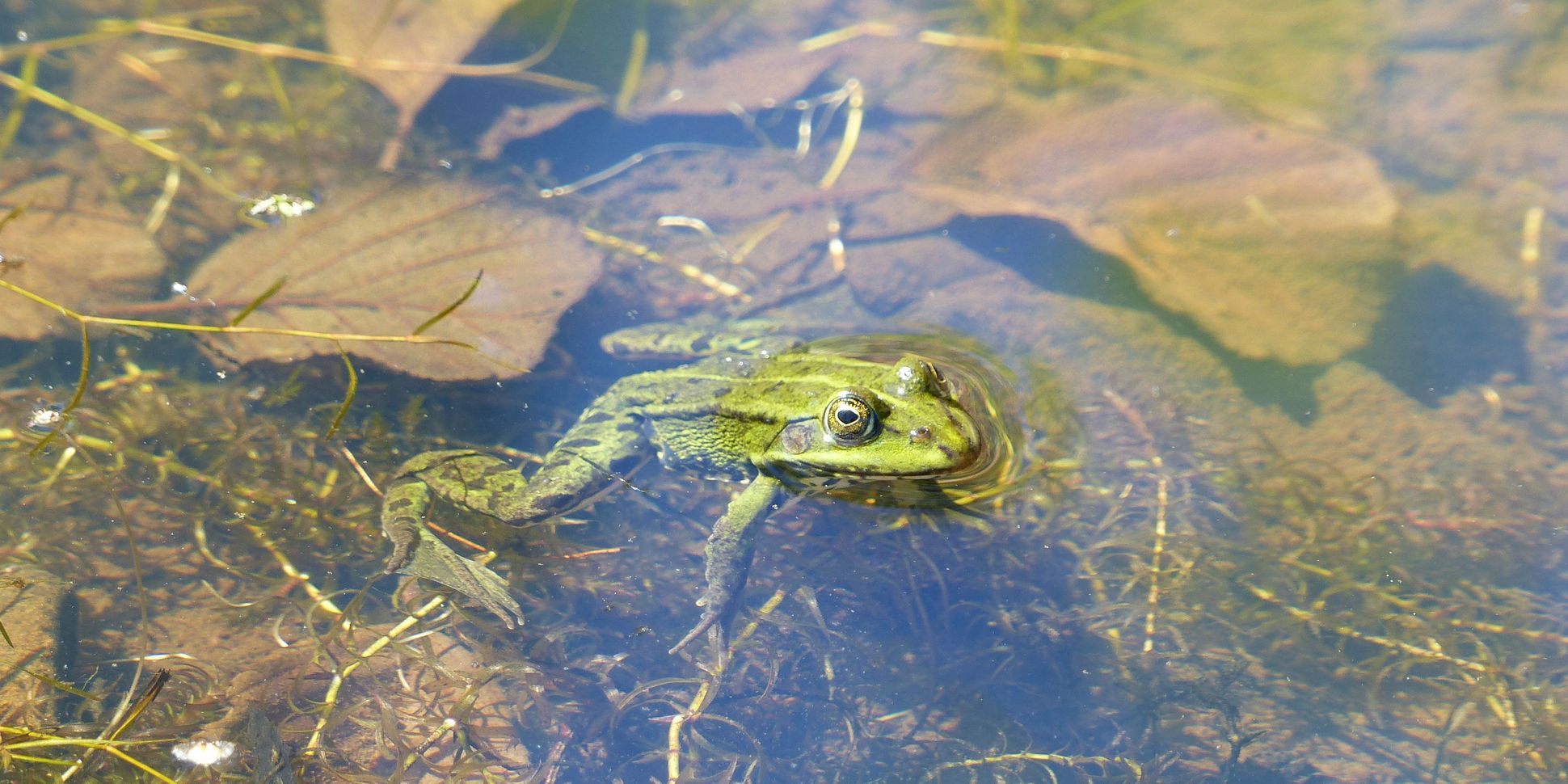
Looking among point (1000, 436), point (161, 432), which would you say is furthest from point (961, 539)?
point (161, 432)

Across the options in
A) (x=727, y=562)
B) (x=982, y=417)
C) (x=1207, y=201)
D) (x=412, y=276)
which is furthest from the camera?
(x=1207, y=201)

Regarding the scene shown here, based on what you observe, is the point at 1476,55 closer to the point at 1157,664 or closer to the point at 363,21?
the point at 1157,664

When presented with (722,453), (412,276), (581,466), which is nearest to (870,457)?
(722,453)

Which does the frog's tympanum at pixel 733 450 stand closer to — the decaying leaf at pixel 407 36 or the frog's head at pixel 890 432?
the frog's head at pixel 890 432

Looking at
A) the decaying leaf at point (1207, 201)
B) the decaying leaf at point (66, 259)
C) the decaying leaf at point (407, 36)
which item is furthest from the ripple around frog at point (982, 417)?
the decaying leaf at point (66, 259)

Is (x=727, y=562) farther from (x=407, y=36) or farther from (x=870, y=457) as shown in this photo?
(x=407, y=36)
